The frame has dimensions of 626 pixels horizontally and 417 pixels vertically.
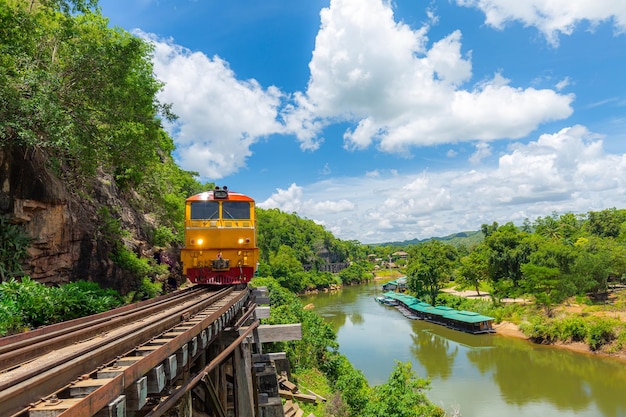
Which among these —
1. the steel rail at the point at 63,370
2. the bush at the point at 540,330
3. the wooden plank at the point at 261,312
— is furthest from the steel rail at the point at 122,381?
the bush at the point at 540,330

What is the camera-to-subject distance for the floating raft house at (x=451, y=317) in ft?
117

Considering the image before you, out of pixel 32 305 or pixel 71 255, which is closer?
pixel 32 305

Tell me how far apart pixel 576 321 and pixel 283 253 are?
55.5m

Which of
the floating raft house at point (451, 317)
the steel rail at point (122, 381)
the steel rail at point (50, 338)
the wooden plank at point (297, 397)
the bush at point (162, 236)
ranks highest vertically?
the bush at point (162, 236)

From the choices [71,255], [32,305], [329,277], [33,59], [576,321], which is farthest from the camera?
[329,277]

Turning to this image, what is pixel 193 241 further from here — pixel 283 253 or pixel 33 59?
pixel 283 253

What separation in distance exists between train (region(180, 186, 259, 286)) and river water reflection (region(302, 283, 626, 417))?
46.0 ft

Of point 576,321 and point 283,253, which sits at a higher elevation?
point 283,253

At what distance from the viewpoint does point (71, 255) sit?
13.7 m

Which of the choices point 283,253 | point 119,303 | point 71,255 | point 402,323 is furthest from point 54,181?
point 283,253

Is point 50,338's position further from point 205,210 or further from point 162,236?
point 162,236

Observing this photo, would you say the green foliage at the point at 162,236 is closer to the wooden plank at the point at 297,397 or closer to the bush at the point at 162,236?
the bush at the point at 162,236

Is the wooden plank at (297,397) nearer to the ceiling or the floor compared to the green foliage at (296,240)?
nearer to the floor

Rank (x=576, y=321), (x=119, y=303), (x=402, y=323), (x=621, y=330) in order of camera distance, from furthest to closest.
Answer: (x=402, y=323) < (x=576, y=321) < (x=621, y=330) < (x=119, y=303)
